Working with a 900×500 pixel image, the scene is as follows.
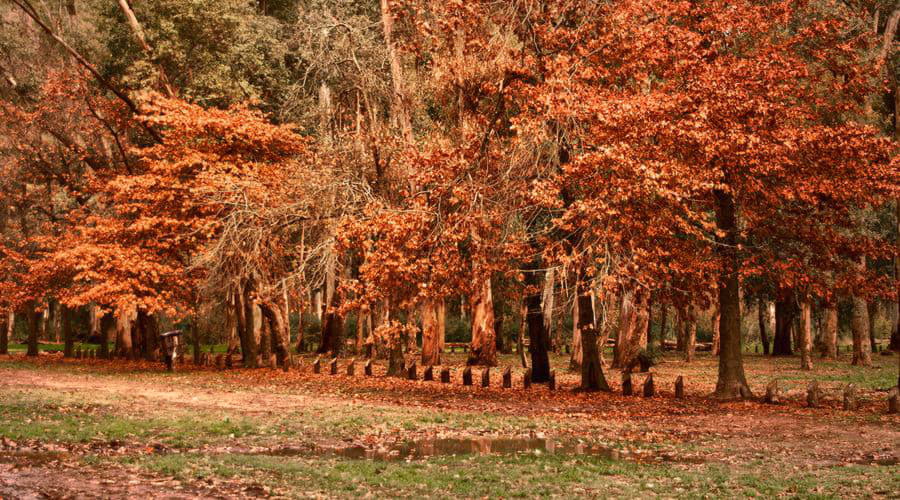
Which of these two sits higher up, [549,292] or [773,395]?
[549,292]

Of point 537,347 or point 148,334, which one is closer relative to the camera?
point 537,347

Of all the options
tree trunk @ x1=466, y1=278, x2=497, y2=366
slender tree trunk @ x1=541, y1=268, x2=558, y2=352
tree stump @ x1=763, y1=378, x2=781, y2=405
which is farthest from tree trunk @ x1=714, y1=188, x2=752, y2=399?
tree trunk @ x1=466, y1=278, x2=497, y2=366

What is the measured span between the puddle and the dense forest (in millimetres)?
4714

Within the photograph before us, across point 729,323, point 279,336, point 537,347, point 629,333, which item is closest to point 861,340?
point 629,333

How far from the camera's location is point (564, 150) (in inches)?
867

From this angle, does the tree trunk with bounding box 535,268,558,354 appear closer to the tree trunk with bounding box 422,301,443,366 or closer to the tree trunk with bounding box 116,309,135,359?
the tree trunk with bounding box 422,301,443,366

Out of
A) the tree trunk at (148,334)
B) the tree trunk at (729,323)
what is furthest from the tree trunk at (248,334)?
the tree trunk at (729,323)

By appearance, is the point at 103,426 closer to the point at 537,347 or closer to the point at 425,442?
the point at 425,442

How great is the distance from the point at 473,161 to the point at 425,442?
830 cm

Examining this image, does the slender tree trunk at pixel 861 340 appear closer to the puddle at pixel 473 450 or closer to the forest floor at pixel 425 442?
the forest floor at pixel 425 442

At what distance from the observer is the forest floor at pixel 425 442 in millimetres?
10281

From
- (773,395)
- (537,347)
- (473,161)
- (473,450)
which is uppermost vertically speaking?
(473,161)

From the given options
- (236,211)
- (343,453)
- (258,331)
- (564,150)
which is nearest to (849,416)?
(564,150)

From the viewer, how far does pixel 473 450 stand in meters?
13.5
